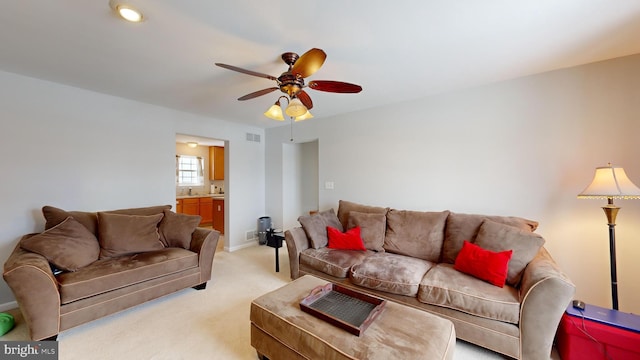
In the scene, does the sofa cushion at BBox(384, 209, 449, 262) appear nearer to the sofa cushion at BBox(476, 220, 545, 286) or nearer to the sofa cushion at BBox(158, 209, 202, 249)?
the sofa cushion at BBox(476, 220, 545, 286)

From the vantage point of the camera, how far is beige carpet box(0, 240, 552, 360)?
183cm

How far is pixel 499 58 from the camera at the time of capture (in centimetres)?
219

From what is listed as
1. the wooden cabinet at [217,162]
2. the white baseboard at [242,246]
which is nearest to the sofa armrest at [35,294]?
the white baseboard at [242,246]

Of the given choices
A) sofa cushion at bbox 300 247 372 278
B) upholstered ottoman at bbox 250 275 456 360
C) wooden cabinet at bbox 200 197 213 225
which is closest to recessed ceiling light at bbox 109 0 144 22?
upholstered ottoman at bbox 250 275 456 360

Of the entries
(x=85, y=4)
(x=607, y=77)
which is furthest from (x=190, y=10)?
(x=607, y=77)

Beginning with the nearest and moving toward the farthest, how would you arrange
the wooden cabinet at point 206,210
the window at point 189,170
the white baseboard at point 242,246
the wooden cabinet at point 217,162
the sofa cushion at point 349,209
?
the sofa cushion at point 349,209
the white baseboard at point 242,246
the wooden cabinet at point 206,210
the window at point 189,170
the wooden cabinet at point 217,162

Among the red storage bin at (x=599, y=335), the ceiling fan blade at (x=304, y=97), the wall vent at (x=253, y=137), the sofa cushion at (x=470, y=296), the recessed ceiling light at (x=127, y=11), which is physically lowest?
the red storage bin at (x=599, y=335)

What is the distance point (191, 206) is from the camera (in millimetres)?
6441

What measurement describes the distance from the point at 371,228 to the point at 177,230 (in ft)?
8.03

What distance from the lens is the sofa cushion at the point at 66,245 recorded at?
211 cm

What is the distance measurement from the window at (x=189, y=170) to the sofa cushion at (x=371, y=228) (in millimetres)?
5689

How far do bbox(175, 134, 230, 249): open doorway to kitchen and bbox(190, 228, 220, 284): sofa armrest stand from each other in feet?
→ 11.7

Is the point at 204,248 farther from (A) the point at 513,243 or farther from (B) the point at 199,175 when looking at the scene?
(B) the point at 199,175

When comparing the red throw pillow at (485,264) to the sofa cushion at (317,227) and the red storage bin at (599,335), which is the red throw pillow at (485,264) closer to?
the red storage bin at (599,335)
